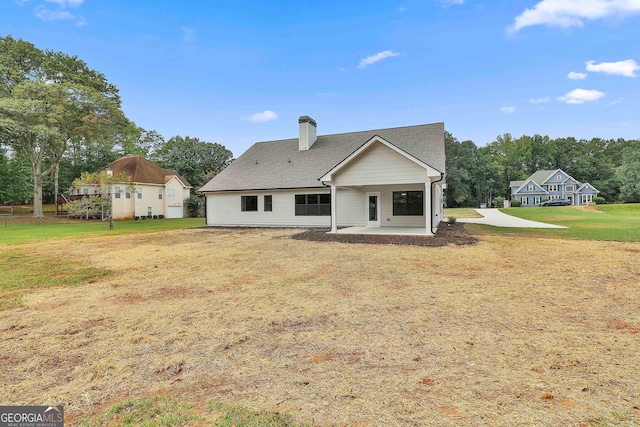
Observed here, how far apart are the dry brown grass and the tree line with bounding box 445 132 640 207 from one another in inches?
1904

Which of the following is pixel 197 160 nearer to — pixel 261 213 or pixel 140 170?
pixel 140 170

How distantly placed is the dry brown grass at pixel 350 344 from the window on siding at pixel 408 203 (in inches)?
394

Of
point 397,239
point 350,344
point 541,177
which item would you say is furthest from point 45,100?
point 541,177

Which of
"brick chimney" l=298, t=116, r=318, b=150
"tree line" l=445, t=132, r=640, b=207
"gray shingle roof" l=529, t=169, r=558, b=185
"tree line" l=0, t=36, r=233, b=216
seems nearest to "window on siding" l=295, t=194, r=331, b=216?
"brick chimney" l=298, t=116, r=318, b=150

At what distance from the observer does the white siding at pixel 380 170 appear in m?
13.3

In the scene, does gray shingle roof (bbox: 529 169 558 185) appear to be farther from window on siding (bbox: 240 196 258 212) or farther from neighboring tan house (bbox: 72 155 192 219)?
neighboring tan house (bbox: 72 155 192 219)

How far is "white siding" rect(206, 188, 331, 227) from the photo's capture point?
61.1 feet

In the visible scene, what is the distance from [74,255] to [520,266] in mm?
13315

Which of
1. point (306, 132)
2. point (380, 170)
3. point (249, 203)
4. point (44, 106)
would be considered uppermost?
point (44, 106)

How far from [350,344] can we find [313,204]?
15120mm

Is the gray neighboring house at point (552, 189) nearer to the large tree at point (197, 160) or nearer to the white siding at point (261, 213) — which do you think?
the large tree at point (197, 160)

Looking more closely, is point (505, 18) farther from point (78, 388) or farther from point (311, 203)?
point (78, 388)

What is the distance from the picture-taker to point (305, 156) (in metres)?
20.7

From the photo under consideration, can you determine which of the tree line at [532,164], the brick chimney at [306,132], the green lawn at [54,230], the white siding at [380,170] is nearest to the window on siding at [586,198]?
the tree line at [532,164]
